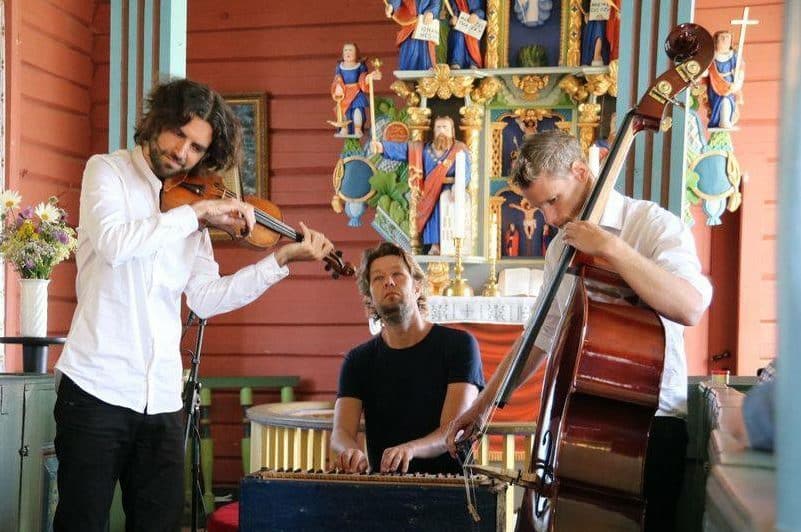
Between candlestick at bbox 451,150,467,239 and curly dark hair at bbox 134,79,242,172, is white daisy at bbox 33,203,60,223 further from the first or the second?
candlestick at bbox 451,150,467,239

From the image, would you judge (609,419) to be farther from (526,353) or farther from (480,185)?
(480,185)

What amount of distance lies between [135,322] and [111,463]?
11.0 inches

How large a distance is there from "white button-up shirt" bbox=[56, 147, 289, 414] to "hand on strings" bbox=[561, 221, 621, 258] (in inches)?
29.3

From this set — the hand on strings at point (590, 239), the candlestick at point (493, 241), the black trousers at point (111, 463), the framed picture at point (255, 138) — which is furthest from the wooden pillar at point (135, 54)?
the framed picture at point (255, 138)

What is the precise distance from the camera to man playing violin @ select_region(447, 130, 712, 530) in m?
1.88

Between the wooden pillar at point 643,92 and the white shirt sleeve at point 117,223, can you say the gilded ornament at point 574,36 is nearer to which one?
the wooden pillar at point 643,92

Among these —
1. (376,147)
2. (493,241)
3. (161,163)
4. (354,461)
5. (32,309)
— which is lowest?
(354,461)

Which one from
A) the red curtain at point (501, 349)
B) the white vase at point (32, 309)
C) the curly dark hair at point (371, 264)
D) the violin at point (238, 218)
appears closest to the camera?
the violin at point (238, 218)

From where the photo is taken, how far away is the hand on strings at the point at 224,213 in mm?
2145

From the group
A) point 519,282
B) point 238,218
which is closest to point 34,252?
point 238,218

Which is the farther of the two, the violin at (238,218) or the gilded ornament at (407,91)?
the gilded ornament at (407,91)

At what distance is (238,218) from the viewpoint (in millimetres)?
2230

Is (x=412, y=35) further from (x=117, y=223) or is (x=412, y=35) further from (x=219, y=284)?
(x=117, y=223)

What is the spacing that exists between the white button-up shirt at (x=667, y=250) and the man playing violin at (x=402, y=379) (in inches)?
19.4
